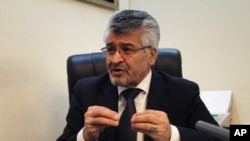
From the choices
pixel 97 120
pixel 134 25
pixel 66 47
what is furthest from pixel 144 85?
pixel 66 47

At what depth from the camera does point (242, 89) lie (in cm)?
218

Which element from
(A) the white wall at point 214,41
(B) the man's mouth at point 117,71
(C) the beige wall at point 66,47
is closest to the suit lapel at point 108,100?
(B) the man's mouth at point 117,71

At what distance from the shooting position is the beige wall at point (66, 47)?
1.48 meters

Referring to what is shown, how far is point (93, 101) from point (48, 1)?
718 millimetres

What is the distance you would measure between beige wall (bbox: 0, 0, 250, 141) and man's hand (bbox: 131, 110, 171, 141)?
2.49 ft

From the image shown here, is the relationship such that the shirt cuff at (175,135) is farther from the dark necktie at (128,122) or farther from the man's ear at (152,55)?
the man's ear at (152,55)

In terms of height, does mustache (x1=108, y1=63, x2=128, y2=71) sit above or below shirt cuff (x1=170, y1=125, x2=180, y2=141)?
above

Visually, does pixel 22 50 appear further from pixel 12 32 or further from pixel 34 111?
pixel 34 111

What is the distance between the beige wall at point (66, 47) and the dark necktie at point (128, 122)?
59 centimetres

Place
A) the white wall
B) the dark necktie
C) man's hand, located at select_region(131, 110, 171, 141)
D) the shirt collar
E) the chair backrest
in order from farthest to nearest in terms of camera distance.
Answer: the white wall < the chair backrest < the shirt collar < the dark necktie < man's hand, located at select_region(131, 110, 171, 141)

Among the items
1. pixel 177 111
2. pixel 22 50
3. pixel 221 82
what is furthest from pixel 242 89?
pixel 22 50

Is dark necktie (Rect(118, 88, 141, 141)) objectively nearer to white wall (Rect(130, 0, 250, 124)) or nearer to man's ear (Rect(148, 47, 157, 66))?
man's ear (Rect(148, 47, 157, 66))

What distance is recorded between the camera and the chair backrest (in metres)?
1.47

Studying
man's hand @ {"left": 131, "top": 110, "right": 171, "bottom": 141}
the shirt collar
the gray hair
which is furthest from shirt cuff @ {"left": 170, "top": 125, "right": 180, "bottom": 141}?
the gray hair
